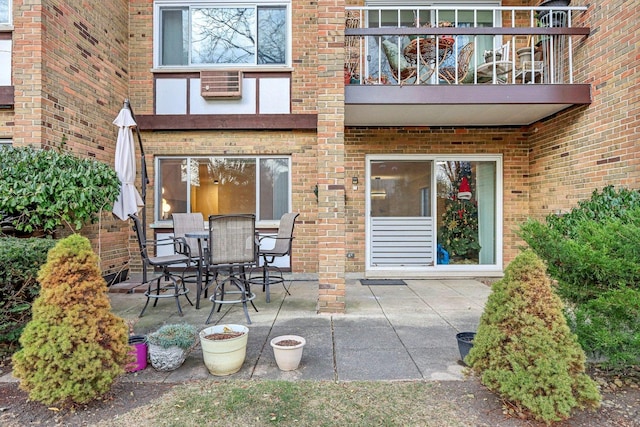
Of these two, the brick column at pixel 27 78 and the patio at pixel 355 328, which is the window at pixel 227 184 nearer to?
the patio at pixel 355 328

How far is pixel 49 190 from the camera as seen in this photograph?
4254 millimetres

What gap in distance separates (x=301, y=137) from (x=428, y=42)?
268 cm

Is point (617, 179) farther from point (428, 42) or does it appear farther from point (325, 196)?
point (325, 196)

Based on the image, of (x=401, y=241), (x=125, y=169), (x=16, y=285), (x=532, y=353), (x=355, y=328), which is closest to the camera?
(x=532, y=353)

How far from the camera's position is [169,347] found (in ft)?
9.36

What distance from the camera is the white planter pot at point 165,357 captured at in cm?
286

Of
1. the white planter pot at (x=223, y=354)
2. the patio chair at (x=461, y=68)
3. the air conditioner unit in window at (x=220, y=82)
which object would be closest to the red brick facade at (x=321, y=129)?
the air conditioner unit in window at (x=220, y=82)

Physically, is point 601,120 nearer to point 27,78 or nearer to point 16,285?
point 16,285

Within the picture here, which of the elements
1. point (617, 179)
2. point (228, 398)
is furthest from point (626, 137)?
point (228, 398)

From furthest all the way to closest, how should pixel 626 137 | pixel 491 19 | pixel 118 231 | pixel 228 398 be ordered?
pixel 491 19 < pixel 118 231 < pixel 626 137 < pixel 228 398

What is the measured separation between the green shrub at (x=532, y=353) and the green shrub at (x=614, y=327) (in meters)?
0.61

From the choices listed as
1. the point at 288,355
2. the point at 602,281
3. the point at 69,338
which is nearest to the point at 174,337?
the point at 69,338

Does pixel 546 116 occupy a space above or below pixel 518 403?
above

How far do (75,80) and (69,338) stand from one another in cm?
493
